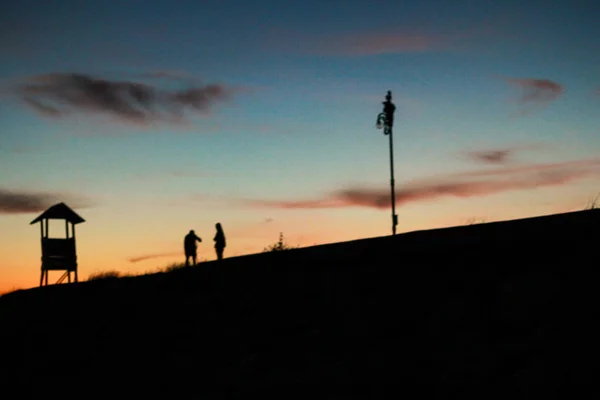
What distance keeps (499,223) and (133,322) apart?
8877mm

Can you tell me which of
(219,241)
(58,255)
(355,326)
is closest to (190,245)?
(219,241)

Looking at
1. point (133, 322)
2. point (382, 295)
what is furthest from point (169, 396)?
point (133, 322)

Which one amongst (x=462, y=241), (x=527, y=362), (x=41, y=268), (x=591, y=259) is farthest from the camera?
(x=41, y=268)

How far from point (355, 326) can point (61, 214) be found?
18.8 m

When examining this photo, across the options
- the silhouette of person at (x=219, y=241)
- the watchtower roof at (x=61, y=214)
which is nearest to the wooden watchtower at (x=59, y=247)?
the watchtower roof at (x=61, y=214)

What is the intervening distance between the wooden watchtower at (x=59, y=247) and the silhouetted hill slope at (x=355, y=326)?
26.0 ft

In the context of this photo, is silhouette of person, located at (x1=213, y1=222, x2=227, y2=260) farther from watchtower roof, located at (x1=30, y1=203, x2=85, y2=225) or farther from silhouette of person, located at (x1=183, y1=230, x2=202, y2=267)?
watchtower roof, located at (x1=30, y1=203, x2=85, y2=225)

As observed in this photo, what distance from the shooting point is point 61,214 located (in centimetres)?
2752

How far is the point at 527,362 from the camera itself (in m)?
8.87

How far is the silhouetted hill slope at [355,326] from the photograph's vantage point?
31.0 feet

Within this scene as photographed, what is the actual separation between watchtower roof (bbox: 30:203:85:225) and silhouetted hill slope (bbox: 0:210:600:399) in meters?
8.64

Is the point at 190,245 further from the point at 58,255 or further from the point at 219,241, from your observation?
the point at 58,255

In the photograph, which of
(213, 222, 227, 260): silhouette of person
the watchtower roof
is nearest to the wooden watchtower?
the watchtower roof

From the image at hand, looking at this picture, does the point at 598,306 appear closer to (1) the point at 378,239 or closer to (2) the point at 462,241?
(2) the point at 462,241
